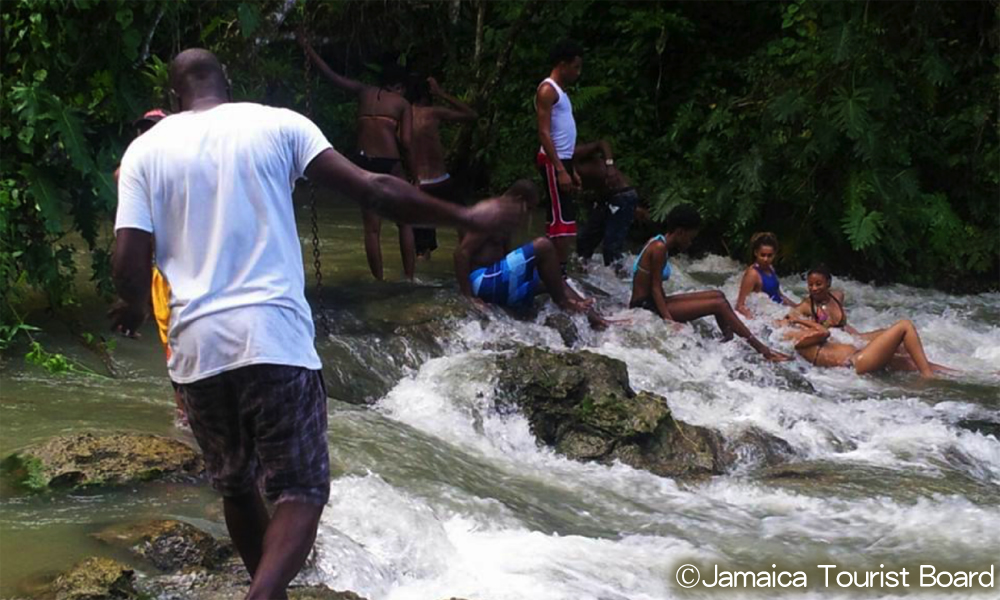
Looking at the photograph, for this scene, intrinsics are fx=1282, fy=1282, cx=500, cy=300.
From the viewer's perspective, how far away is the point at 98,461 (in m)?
5.27

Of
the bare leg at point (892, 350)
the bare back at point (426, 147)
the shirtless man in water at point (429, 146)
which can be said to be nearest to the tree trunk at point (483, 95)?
the shirtless man in water at point (429, 146)

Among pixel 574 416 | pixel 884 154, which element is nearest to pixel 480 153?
pixel 884 154

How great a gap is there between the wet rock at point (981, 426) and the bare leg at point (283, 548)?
5.47 metres

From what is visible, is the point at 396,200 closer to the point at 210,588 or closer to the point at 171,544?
the point at 210,588

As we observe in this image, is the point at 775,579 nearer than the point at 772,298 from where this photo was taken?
Yes

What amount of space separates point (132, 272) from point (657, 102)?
11.8m

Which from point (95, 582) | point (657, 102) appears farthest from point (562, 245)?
point (95, 582)

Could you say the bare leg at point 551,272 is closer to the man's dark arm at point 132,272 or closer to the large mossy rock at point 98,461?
the large mossy rock at point 98,461

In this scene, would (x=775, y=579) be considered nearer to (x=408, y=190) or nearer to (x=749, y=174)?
(x=408, y=190)

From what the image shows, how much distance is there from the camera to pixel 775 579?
545cm

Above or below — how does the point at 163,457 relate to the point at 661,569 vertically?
above

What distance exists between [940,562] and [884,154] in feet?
20.6

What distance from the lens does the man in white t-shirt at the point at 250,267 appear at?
11.0 feet

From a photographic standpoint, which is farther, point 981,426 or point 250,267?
point 981,426
